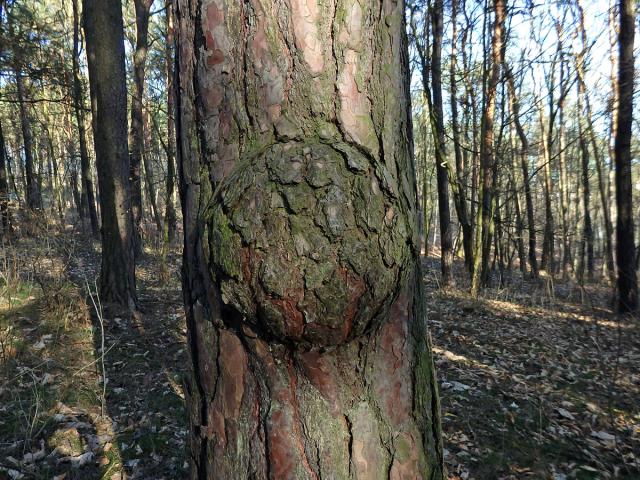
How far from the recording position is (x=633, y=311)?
8.18 m

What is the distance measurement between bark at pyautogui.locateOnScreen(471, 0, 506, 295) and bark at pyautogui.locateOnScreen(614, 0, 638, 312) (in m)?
2.15

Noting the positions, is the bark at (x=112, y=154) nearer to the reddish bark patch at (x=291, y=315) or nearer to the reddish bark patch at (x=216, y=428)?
the reddish bark patch at (x=216, y=428)

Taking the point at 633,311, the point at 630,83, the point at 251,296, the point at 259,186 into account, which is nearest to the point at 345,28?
the point at 259,186

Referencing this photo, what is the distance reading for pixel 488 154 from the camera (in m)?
8.42

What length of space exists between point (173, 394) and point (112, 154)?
3.62 m

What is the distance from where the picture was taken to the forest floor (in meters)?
2.89

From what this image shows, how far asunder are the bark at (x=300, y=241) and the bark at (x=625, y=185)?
343 inches

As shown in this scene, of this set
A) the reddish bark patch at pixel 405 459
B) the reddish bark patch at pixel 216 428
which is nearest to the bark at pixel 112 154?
the reddish bark patch at pixel 216 428

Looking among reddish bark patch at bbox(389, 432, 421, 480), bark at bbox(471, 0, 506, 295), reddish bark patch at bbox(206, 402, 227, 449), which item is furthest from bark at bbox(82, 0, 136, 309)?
bark at bbox(471, 0, 506, 295)

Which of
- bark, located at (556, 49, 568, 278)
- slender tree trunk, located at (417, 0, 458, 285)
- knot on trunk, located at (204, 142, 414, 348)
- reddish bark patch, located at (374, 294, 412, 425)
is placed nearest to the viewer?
knot on trunk, located at (204, 142, 414, 348)

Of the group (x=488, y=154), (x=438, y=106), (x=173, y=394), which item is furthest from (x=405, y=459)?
(x=438, y=106)

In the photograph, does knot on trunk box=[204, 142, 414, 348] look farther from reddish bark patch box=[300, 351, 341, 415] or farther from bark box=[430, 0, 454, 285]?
bark box=[430, 0, 454, 285]

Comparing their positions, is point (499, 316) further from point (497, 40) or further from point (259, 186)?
point (259, 186)

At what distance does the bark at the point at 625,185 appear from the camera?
7906 millimetres
